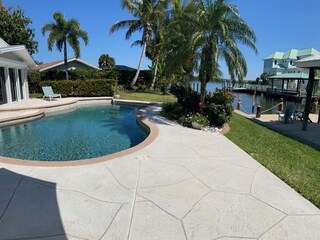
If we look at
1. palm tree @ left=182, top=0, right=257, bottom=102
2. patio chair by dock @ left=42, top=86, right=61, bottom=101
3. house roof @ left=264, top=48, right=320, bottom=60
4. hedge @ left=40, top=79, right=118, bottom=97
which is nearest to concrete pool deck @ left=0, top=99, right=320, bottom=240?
palm tree @ left=182, top=0, right=257, bottom=102

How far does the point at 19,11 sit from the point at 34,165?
98.8 ft

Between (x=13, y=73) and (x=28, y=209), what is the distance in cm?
1775

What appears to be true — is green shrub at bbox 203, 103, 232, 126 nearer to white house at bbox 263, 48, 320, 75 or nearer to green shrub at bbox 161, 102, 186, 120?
green shrub at bbox 161, 102, 186, 120

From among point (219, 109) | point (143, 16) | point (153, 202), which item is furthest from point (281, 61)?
point (153, 202)

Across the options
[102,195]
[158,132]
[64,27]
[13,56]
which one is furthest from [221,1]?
[64,27]

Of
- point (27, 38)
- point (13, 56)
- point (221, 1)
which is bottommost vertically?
point (13, 56)

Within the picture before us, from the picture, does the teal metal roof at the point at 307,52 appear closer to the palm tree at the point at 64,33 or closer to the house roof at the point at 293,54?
the house roof at the point at 293,54

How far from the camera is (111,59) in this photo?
5278 cm

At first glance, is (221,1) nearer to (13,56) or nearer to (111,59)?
(13,56)

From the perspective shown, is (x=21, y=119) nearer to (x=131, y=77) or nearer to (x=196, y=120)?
(x=196, y=120)

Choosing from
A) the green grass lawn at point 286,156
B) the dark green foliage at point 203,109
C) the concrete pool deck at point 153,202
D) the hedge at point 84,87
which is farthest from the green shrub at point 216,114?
the hedge at point 84,87

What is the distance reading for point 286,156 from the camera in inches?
266

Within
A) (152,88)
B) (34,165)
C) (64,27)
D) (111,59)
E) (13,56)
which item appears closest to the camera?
(34,165)

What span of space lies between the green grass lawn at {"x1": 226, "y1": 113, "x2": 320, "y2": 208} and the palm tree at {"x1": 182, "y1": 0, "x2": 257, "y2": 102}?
9.92ft
